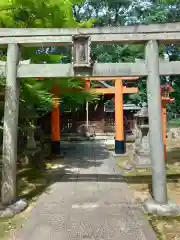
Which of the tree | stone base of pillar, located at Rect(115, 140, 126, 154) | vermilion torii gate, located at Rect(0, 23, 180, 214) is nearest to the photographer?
vermilion torii gate, located at Rect(0, 23, 180, 214)

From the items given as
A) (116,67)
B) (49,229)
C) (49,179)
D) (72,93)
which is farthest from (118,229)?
(72,93)

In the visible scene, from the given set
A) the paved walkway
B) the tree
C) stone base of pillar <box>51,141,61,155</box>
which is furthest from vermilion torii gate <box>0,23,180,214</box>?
stone base of pillar <box>51,141,61,155</box>

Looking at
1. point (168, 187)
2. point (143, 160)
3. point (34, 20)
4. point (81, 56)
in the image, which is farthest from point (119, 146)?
point (81, 56)

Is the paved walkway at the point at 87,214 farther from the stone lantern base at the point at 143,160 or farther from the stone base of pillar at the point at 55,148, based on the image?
the stone base of pillar at the point at 55,148

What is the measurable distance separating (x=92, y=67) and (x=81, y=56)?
31 centimetres

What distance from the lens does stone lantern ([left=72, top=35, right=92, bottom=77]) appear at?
5.11m

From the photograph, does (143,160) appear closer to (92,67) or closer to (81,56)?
(92,67)

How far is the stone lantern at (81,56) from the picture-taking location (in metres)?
5.11

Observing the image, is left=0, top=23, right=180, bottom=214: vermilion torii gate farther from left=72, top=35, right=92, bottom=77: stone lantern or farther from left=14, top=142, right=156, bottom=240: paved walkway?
left=14, top=142, right=156, bottom=240: paved walkway

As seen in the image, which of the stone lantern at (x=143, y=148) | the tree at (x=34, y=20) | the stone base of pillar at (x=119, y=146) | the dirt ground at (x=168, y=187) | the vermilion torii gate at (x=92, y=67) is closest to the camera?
the dirt ground at (x=168, y=187)

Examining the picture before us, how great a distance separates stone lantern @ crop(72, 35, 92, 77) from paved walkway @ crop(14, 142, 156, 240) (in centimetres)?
276

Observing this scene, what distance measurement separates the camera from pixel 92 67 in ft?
17.1

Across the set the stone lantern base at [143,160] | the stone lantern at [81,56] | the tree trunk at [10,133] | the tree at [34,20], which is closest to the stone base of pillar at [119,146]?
the stone lantern base at [143,160]

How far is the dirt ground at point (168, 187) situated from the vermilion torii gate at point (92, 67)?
53 centimetres
